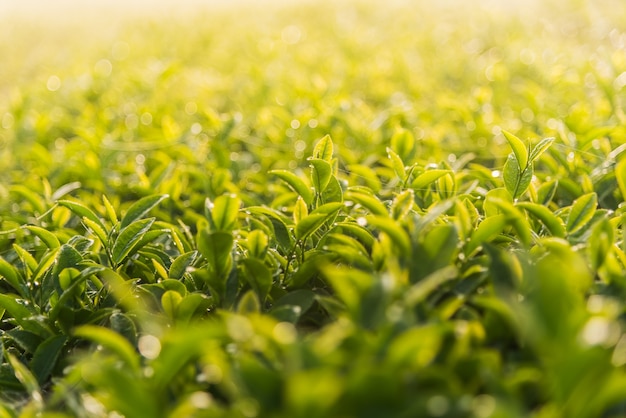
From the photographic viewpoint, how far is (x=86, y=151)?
2.56 metres

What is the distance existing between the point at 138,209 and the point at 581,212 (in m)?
0.95

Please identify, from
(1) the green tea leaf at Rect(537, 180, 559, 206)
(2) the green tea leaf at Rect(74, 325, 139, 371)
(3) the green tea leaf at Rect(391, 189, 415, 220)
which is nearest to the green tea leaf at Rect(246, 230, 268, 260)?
(3) the green tea leaf at Rect(391, 189, 415, 220)

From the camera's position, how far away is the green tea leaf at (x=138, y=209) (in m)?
1.53

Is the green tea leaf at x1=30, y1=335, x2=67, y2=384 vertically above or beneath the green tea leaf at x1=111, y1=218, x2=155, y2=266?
beneath

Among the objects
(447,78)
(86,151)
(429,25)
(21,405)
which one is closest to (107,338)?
(21,405)

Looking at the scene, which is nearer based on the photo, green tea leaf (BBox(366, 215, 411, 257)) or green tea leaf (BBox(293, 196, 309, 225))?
green tea leaf (BBox(366, 215, 411, 257))

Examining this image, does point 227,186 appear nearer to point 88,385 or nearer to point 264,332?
point 88,385

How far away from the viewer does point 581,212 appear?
130 cm

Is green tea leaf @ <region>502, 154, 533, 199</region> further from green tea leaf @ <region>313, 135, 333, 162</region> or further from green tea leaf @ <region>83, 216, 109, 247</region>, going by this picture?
green tea leaf @ <region>83, 216, 109, 247</region>

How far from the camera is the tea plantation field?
0.83 meters

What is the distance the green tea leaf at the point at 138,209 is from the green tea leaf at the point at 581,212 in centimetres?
87

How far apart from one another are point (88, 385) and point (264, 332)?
450mm

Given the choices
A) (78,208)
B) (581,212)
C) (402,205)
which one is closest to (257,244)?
(402,205)

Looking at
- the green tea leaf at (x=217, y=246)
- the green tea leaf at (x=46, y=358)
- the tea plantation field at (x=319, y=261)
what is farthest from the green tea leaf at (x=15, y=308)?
the green tea leaf at (x=217, y=246)
